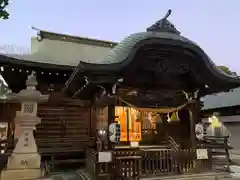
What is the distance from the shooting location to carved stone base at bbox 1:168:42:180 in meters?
6.54

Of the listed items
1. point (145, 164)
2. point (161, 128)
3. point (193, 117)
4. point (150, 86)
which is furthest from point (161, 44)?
point (161, 128)

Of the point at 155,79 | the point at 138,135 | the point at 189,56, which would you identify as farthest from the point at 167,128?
the point at 189,56

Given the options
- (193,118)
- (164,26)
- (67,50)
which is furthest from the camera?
(67,50)

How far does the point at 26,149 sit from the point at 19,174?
76 centimetres

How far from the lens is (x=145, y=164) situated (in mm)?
7066

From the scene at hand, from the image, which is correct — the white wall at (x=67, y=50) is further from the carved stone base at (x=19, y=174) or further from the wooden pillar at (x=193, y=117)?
the carved stone base at (x=19, y=174)

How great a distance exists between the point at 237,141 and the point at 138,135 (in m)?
10.00

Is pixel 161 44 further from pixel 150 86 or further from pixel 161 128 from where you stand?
pixel 161 128

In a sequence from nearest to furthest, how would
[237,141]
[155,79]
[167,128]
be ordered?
1. [155,79]
2. [167,128]
3. [237,141]

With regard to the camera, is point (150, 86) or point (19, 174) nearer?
point (19, 174)

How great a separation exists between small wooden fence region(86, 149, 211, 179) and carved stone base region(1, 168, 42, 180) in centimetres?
180

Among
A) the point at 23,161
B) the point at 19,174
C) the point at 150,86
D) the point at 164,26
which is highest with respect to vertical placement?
the point at 164,26

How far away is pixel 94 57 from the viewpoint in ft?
49.1

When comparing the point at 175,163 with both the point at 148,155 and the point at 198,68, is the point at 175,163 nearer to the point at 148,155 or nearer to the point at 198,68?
the point at 148,155
